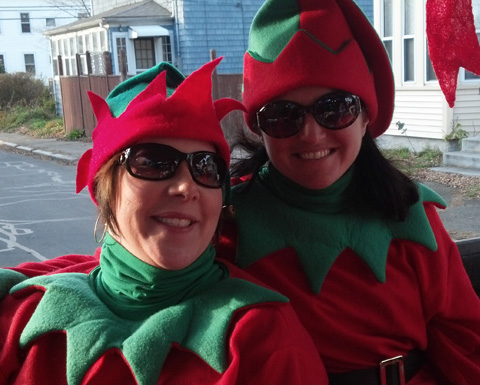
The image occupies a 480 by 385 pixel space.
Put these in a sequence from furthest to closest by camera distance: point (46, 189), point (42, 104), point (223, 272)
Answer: point (42, 104) → point (46, 189) → point (223, 272)

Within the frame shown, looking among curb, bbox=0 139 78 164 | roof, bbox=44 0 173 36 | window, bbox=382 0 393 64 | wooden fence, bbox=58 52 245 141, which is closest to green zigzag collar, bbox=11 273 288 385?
window, bbox=382 0 393 64

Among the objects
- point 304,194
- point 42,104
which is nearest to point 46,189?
point 304,194

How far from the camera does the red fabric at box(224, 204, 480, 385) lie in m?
2.05

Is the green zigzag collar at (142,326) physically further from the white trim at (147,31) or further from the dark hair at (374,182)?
the white trim at (147,31)

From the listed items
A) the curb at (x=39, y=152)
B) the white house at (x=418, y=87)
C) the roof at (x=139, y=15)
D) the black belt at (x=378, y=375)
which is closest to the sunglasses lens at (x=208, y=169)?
the black belt at (x=378, y=375)

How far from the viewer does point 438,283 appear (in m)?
2.11

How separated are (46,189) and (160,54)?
34.3ft

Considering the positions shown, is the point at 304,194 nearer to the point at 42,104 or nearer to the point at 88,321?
the point at 88,321

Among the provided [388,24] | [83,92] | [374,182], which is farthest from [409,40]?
[374,182]

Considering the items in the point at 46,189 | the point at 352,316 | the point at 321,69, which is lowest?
the point at 46,189

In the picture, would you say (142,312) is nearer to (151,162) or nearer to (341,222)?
(151,162)

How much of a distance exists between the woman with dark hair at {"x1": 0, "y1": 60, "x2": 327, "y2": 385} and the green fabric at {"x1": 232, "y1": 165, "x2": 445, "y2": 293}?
25cm

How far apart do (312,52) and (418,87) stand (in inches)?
417

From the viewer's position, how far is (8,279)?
6.70 feet
